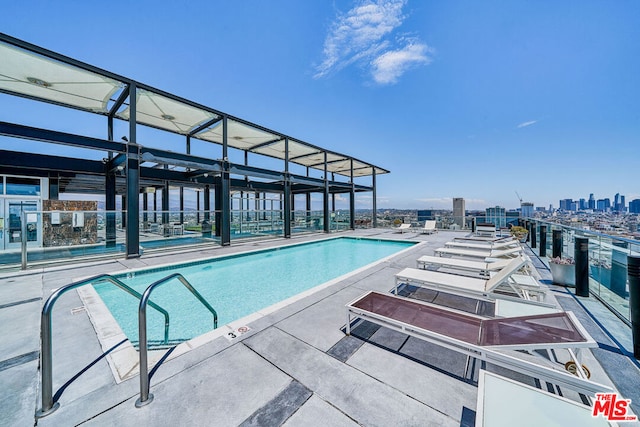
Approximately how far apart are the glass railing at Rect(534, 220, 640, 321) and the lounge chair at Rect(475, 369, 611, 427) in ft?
8.99

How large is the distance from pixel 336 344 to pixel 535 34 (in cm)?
1066

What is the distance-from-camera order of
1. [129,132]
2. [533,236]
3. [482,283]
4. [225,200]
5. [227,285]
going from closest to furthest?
1. [482,283]
2. [227,285]
3. [129,132]
4. [533,236]
5. [225,200]

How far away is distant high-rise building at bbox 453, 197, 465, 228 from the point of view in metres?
17.3

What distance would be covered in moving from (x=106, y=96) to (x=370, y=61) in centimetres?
1008

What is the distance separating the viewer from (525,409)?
144 cm

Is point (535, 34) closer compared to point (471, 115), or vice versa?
point (535, 34)

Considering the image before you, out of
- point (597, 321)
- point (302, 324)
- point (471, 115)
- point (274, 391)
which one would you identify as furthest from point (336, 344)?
point (471, 115)

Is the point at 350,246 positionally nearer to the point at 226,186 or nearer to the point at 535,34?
the point at 226,186

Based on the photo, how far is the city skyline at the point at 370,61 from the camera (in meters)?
6.72

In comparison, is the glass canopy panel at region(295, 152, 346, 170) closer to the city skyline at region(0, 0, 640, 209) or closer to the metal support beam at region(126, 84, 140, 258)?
the city skyline at region(0, 0, 640, 209)

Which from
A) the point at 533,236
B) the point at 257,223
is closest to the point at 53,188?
the point at 257,223

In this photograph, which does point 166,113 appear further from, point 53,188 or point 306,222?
point 306,222

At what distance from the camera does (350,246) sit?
1180 centimetres

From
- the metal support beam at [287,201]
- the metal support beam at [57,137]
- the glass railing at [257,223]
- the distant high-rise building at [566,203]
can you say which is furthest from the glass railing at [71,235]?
the distant high-rise building at [566,203]
